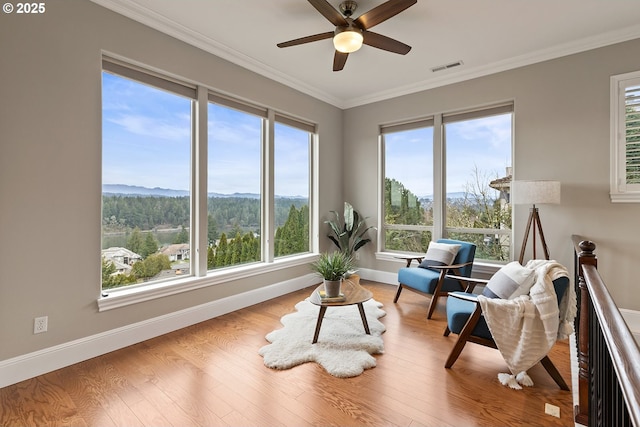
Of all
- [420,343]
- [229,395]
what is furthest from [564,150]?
[229,395]

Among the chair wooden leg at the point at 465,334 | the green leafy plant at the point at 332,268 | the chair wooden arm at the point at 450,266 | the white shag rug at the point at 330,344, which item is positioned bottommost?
the white shag rug at the point at 330,344

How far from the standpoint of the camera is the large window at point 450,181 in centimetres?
413

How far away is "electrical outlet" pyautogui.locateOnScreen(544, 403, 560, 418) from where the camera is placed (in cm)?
189

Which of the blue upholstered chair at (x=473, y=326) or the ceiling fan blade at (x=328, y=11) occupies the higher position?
the ceiling fan blade at (x=328, y=11)

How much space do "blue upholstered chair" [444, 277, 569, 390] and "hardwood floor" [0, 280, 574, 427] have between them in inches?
4.0

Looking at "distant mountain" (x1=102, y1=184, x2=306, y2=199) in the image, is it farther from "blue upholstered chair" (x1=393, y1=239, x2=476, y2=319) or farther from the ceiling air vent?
the ceiling air vent

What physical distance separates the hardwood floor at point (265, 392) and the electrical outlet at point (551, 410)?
0.08ft

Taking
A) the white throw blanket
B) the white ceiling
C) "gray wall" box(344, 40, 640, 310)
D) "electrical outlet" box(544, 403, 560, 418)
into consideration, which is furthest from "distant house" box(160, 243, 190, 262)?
"gray wall" box(344, 40, 640, 310)

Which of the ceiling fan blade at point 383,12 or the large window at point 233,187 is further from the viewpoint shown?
the large window at point 233,187

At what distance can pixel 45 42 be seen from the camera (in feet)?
7.75

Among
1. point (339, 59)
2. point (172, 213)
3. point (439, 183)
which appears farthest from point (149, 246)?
point (439, 183)

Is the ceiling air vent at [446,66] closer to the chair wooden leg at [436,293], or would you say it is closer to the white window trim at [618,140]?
the white window trim at [618,140]

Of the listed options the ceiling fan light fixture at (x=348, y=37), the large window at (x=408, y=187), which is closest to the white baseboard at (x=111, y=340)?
the large window at (x=408, y=187)

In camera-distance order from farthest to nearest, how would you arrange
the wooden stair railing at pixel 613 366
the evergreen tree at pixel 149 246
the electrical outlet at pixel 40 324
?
the evergreen tree at pixel 149 246
the electrical outlet at pixel 40 324
the wooden stair railing at pixel 613 366
